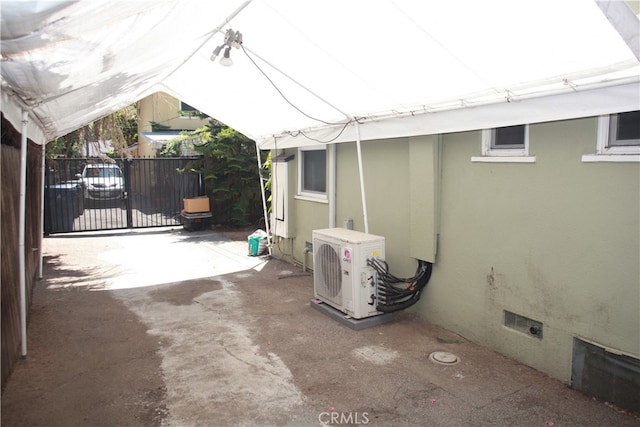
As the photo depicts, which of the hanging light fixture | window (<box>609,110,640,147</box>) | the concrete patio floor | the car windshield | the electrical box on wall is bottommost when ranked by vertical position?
the concrete patio floor

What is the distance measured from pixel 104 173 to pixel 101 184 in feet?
2.06

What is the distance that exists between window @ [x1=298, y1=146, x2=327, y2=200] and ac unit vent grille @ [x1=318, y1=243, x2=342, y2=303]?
2168mm

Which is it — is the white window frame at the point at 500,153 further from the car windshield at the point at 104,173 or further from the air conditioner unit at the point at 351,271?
the car windshield at the point at 104,173

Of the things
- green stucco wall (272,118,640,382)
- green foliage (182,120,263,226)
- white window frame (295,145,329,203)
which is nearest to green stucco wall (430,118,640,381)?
green stucco wall (272,118,640,382)

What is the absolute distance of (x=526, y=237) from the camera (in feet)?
13.8

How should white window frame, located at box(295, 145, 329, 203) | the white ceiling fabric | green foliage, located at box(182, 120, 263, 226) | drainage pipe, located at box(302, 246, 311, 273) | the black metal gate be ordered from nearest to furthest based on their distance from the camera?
the white ceiling fabric → white window frame, located at box(295, 145, 329, 203) → drainage pipe, located at box(302, 246, 311, 273) → the black metal gate → green foliage, located at box(182, 120, 263, 226)

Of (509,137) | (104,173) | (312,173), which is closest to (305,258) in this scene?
(312,173)

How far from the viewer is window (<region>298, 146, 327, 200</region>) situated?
7849 mm

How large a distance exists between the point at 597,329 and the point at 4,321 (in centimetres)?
484

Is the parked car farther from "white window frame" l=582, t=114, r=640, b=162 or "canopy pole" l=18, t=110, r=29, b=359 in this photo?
"white window frame" l=582, t=114, r=640, b=162

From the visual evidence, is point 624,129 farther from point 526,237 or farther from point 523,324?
point 523,324

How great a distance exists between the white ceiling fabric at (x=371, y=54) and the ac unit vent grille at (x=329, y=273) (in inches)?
59.6

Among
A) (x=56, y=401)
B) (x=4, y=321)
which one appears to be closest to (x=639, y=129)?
(x=56, y=401)

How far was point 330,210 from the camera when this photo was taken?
7.33 m
